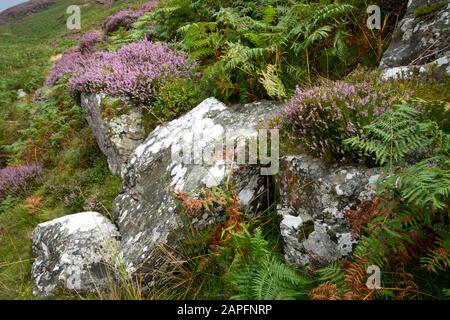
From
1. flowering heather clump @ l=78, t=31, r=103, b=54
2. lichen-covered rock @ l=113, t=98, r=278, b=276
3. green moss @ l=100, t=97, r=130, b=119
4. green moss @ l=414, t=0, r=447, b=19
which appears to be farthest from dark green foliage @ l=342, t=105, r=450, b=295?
flowering heather clump @ l=78, t=31, r=103, b=54

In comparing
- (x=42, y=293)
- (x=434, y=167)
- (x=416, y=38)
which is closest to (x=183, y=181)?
(x=42, y=293)

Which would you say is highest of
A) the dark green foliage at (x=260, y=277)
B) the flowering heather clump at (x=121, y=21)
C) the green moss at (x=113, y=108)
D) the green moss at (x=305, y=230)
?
the flowering heather clump at (x=121, y=21)

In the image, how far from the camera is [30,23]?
144 ft

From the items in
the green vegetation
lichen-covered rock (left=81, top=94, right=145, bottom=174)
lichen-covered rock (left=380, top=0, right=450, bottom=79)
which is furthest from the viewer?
lichen-covered rock (left=81, top=94, right=145, bottom=174)

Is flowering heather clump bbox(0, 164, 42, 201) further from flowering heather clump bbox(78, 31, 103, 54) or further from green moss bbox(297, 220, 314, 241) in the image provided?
green moss bbox(297, 220, 314, 241)

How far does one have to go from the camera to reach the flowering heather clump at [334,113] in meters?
3.49

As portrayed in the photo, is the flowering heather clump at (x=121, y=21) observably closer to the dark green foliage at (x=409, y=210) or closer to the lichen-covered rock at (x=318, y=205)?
the lichen-covered rock at (x=318, y=205)

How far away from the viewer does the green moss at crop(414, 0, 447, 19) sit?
14.5ft

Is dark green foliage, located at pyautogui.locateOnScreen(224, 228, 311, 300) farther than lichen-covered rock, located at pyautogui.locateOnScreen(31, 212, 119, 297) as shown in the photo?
No

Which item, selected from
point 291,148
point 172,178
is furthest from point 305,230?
point 172,178

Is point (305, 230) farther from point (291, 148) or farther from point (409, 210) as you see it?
point (409, 210)

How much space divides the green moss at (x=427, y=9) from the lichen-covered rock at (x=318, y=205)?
2.32 m

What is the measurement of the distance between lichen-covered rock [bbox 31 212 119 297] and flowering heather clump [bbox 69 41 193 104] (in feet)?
7.70

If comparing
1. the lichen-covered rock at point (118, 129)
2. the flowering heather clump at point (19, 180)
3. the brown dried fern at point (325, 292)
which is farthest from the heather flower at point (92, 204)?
the brown dried fern at point (325, 292)
